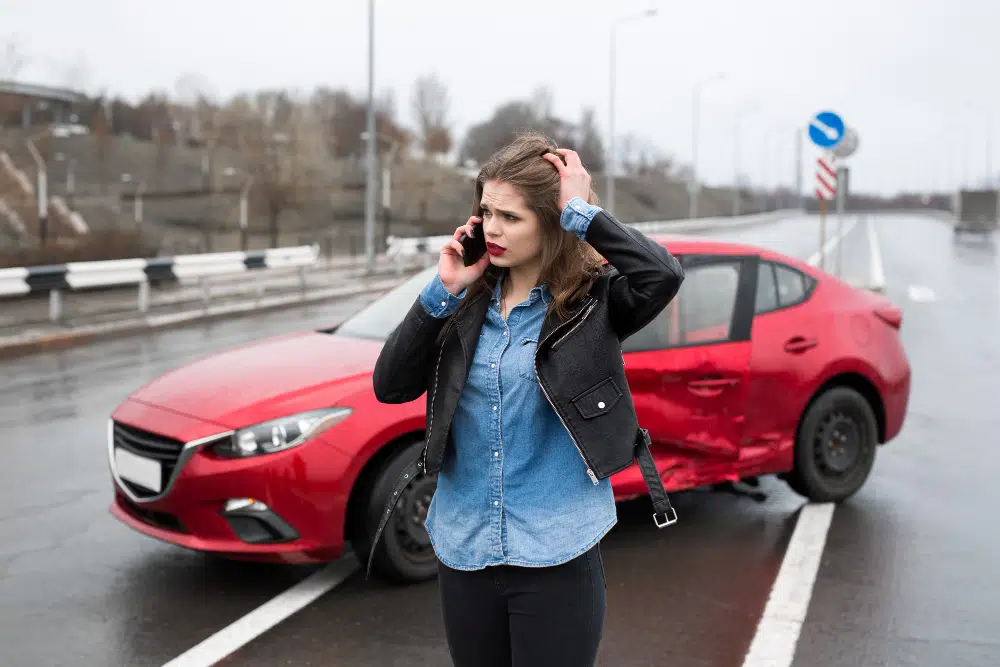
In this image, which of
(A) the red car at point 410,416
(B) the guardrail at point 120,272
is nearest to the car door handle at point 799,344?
(A) the red car at point 410,416

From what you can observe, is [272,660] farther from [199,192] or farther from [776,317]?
[199,192]

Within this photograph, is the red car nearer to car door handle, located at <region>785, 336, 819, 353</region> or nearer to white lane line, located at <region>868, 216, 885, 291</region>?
car door handle, located at <region>785, 336, 819, 353</region>

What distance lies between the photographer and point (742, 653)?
4.30 m

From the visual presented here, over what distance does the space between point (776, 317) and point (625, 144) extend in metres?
128

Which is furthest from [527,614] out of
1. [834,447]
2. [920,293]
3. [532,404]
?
[920,293]

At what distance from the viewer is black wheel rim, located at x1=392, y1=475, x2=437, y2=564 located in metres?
4.87

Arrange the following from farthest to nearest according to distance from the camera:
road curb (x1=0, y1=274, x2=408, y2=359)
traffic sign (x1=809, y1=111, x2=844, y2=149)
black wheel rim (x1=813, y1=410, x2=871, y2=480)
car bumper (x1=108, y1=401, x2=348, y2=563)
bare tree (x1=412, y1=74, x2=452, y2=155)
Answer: bare tree (x1=412, y1=74, x2=452, y2=155) < traffic sign (x1=809, y1=111, x2=844, y2=149) < road curb (x1=0, y1=274, x2=408, y2=359) < black wheel rim (x1=813, y1=410, x2=871, y2=480) < car bumper (x1=108, y1=401, x2=348, y2=563)

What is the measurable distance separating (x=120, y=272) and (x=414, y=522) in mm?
12291

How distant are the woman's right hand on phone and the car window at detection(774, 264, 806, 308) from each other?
12.6 ft

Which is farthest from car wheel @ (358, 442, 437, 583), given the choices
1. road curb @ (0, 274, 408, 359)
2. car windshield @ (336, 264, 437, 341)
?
road curb @ (0, 274, 408, 359)

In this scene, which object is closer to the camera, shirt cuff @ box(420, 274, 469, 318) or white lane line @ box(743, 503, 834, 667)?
shirt cuff @ box(420, 274, 469, 318)

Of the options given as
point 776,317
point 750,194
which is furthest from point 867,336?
point 750,194

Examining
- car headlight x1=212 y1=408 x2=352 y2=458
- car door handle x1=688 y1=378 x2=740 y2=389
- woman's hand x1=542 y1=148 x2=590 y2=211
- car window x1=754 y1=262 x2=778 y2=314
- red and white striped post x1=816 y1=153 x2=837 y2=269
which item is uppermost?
red and white striped post x1=816 y1=153 x2=837 y2=269

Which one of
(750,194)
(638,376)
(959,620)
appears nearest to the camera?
(959,620)
